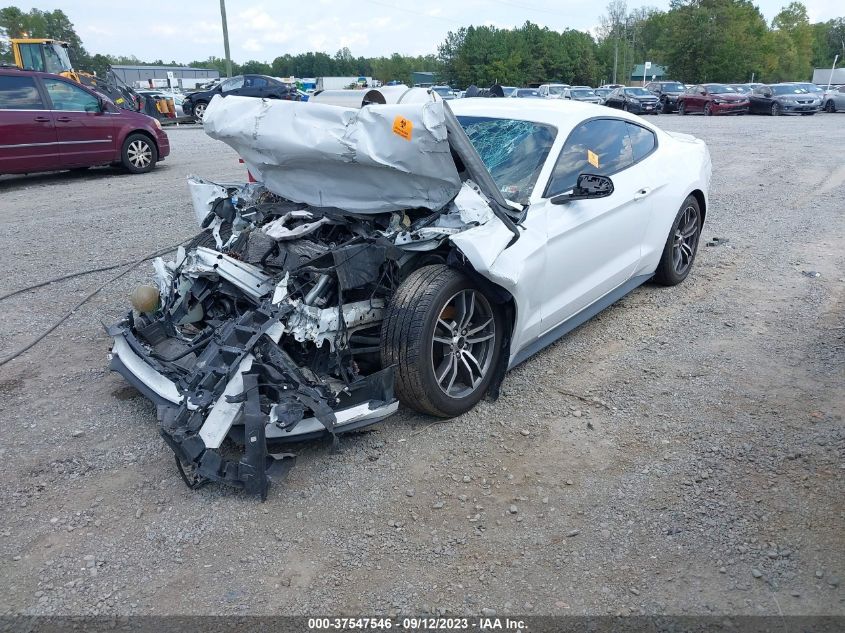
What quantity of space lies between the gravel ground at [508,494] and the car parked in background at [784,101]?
81.9 feet

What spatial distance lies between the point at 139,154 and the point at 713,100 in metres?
24.1

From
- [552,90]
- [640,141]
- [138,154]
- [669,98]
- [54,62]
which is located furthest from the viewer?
[552,90]

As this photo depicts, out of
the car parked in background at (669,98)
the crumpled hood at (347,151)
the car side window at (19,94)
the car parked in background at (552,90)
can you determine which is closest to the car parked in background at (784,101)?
the car parked in background at (669,98)

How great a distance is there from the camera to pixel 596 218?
14.0ft

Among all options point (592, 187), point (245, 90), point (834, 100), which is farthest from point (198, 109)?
point (834, 100)

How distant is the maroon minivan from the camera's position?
1000 cm

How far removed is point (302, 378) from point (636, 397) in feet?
6.66

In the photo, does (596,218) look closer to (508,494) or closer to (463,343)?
(463,343)

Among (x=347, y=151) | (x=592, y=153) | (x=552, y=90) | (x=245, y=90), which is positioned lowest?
(x=592, y=153)

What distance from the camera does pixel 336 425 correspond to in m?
3.22

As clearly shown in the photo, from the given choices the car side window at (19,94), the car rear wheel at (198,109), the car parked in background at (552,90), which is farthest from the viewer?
the car parked in background at (552,90)

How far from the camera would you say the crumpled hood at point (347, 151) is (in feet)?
11.7

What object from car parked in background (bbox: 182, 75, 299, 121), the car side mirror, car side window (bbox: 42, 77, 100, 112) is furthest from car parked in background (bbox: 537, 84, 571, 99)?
the car side mirror

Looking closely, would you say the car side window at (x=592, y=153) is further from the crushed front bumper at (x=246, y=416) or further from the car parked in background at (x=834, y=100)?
the car parked in background at (x=834, y=100)
